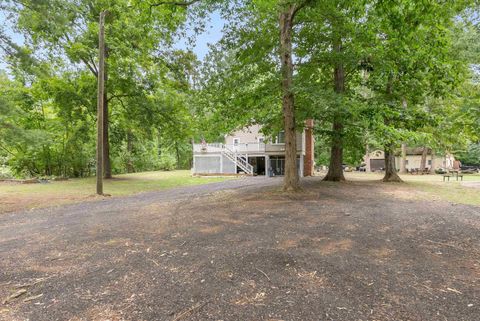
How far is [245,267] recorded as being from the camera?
3.85 metres

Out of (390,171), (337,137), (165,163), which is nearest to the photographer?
(337,137)

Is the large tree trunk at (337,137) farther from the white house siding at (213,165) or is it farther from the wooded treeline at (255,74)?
the white house siding at (213,165)

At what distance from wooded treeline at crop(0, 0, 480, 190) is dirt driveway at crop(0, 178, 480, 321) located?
177 inches

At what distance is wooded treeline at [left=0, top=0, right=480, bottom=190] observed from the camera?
9.12 metres

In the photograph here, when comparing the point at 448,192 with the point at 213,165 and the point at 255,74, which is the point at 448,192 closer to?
the point at 255,74

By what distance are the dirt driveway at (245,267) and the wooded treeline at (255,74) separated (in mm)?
4508

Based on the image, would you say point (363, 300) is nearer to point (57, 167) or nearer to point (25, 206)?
point (25, 206)

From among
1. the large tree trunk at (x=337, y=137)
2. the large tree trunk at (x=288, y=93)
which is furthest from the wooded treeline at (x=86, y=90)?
the large tree trunk at (x=337, y=137)

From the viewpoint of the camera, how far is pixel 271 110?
13.8 meters

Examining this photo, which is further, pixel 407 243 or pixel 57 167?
pixel 57 167

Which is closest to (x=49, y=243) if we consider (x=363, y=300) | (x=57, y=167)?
(x=363, y=300)

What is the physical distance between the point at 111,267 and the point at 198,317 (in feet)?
6.27

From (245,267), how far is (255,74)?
893 centimetres

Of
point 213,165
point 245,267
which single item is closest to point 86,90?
point 213,165
